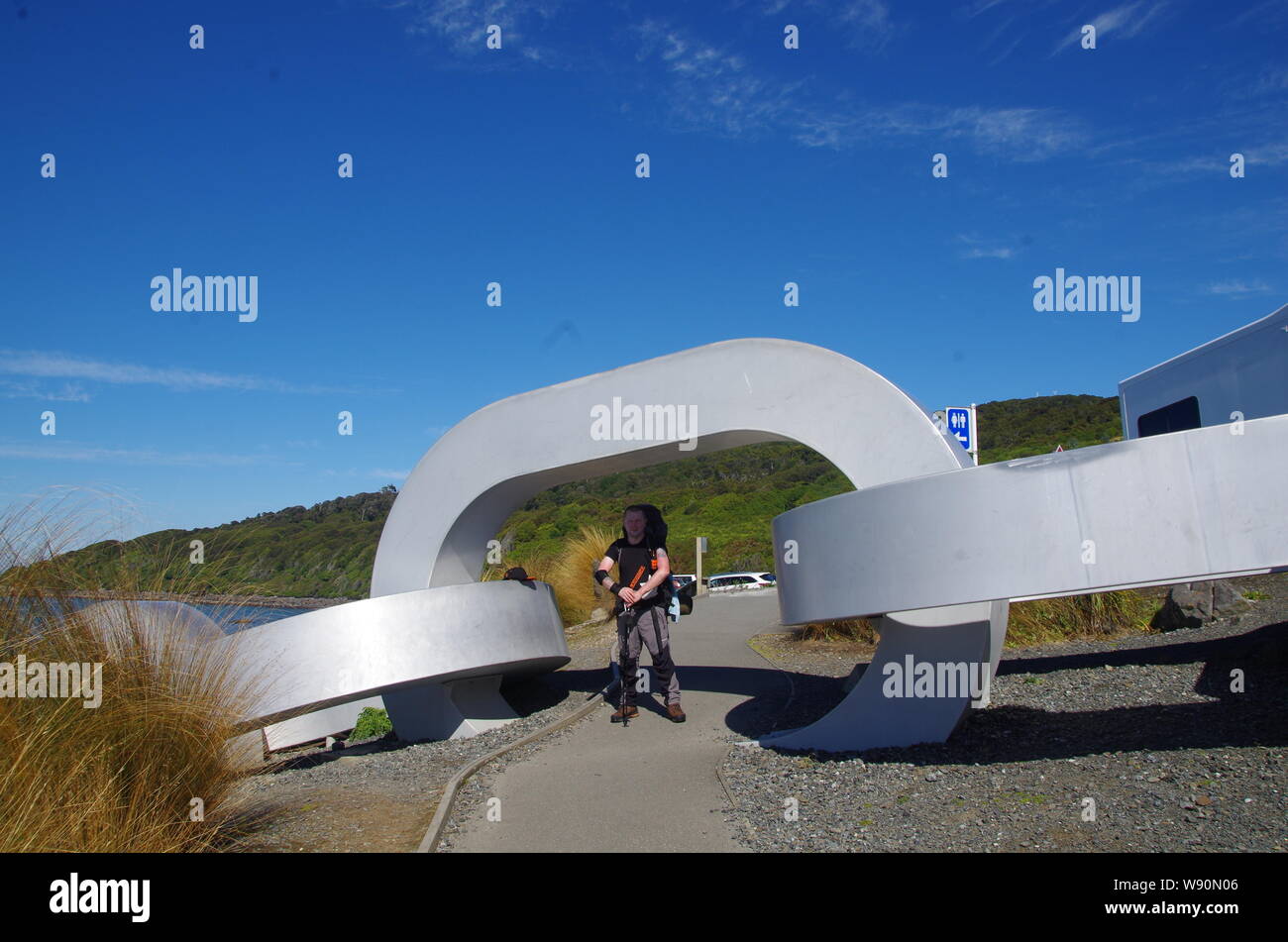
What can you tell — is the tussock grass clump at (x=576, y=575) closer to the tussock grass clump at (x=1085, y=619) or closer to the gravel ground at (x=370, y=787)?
the gravel ground at (x=370, y=787)

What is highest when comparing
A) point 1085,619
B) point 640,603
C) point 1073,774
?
point 640,603

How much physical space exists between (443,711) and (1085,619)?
27.1 ft

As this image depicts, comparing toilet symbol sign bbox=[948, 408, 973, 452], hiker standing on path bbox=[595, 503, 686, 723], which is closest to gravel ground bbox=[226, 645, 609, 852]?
hiker standing on path bbox=[595, 503, 686, 723]

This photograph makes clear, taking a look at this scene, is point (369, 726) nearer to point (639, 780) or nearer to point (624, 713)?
point (624, 713)

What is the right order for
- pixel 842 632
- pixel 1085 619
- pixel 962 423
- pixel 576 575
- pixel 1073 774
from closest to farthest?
1. pixel 1073 774
2. pixel 962 423
3. pixel 1085 619
4. pixel 842 632
5. pixel 576 575

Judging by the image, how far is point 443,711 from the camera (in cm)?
950

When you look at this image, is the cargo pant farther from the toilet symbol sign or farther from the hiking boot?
the toilet symbol sign

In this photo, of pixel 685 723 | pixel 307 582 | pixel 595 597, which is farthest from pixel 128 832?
pixel 595 597

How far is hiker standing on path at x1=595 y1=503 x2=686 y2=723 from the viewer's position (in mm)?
8539

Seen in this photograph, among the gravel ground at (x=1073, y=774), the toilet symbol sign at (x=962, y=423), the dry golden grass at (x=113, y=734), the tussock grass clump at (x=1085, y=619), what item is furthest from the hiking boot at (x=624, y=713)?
the tussock grass clump at (x=1085, y=619)

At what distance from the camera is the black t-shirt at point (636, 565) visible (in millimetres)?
8641

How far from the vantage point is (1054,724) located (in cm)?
747

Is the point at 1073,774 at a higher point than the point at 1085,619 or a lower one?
lower

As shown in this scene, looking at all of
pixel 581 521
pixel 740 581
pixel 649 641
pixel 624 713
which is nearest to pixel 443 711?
pixel 624 713
